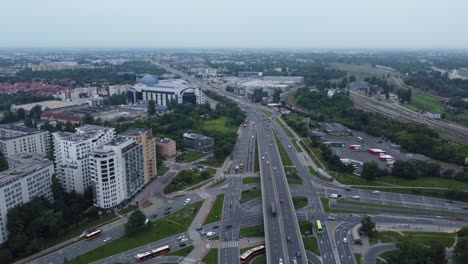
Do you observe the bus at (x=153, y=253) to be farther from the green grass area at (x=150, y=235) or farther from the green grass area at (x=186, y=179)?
the green grass area at (x=186, y=179)

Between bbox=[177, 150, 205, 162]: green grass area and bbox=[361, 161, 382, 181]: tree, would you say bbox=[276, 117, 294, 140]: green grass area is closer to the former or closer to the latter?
bbox=[177, 150, 205, 162]: green grass area

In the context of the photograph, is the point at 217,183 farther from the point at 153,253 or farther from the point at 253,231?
the point at 153,253

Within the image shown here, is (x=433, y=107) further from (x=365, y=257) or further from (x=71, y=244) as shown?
(x=71, y=244)

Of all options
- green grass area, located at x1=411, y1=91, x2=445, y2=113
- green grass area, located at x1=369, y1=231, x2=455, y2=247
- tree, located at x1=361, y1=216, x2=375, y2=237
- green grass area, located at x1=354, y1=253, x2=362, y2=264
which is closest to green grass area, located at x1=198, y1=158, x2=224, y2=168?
tree, located at x1=361, y1=216, x2=375, y2=237

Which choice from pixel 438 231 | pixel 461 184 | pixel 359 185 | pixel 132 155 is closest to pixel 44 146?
pixel 132 155

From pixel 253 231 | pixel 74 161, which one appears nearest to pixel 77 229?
pixel 74 161
